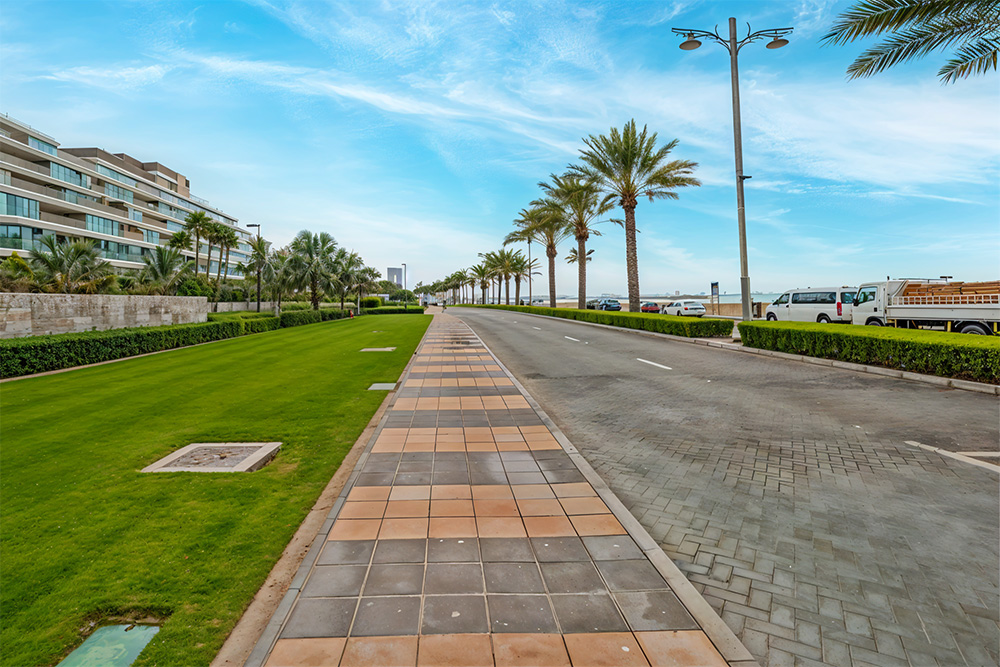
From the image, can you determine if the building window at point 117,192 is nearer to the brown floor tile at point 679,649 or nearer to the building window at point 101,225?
the building window at point 101,225

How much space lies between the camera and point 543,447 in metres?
6.14

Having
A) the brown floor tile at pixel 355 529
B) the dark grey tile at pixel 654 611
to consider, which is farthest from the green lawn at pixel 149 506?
the dark grey tile at pixel 654 611

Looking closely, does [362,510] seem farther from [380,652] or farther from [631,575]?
[631,575]

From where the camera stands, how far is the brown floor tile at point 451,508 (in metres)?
4.23

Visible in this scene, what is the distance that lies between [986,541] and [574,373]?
8.92 m

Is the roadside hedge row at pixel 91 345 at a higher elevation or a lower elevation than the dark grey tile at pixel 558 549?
higher

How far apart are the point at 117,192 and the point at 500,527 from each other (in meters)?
80.2

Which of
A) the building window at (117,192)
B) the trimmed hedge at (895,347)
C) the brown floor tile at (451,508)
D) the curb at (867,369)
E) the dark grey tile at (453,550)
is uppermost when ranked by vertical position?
the building window at (117,192)

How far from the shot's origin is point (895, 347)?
11188 mm

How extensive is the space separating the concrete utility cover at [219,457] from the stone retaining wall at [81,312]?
1374 centimetres

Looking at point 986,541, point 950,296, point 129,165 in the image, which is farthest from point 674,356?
point 129,165

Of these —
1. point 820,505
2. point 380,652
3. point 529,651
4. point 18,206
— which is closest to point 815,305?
point 820,505

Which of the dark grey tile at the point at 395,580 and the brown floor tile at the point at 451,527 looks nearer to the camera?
the dark grey tile at the point at 395,580

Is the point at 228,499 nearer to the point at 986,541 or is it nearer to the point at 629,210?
the point at 986,541
